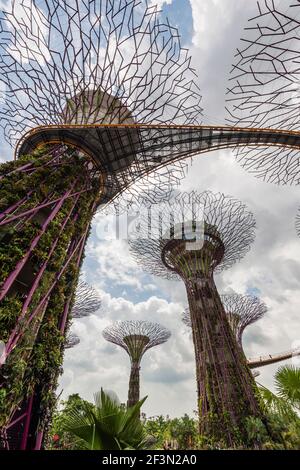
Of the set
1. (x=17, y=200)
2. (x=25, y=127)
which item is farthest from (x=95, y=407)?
(x=25, y=127)

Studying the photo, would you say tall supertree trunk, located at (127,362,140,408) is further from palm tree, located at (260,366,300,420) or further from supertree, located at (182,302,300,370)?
palm tree, located at (260,366,300,420)

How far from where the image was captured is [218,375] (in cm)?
1123

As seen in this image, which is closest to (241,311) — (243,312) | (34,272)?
(243,312)

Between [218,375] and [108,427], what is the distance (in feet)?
30.3

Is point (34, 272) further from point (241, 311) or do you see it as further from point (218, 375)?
point (241, 311)

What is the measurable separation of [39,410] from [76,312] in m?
14.2

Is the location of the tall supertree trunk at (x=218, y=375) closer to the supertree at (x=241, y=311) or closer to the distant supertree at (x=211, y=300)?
the distant supertree at (x=211, y=300)

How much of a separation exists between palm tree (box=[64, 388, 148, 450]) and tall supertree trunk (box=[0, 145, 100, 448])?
1705 mm

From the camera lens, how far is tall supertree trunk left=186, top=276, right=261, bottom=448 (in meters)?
10.0

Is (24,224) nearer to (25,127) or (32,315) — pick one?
(32,315)

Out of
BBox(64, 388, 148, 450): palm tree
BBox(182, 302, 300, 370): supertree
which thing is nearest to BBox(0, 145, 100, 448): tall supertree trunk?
BBox(64, 388, 148, 450): palm tree

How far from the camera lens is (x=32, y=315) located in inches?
214

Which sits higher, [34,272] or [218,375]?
[34,272]

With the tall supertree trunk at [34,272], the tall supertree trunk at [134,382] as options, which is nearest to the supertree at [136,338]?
the tall supertree trunk at [134,382]
